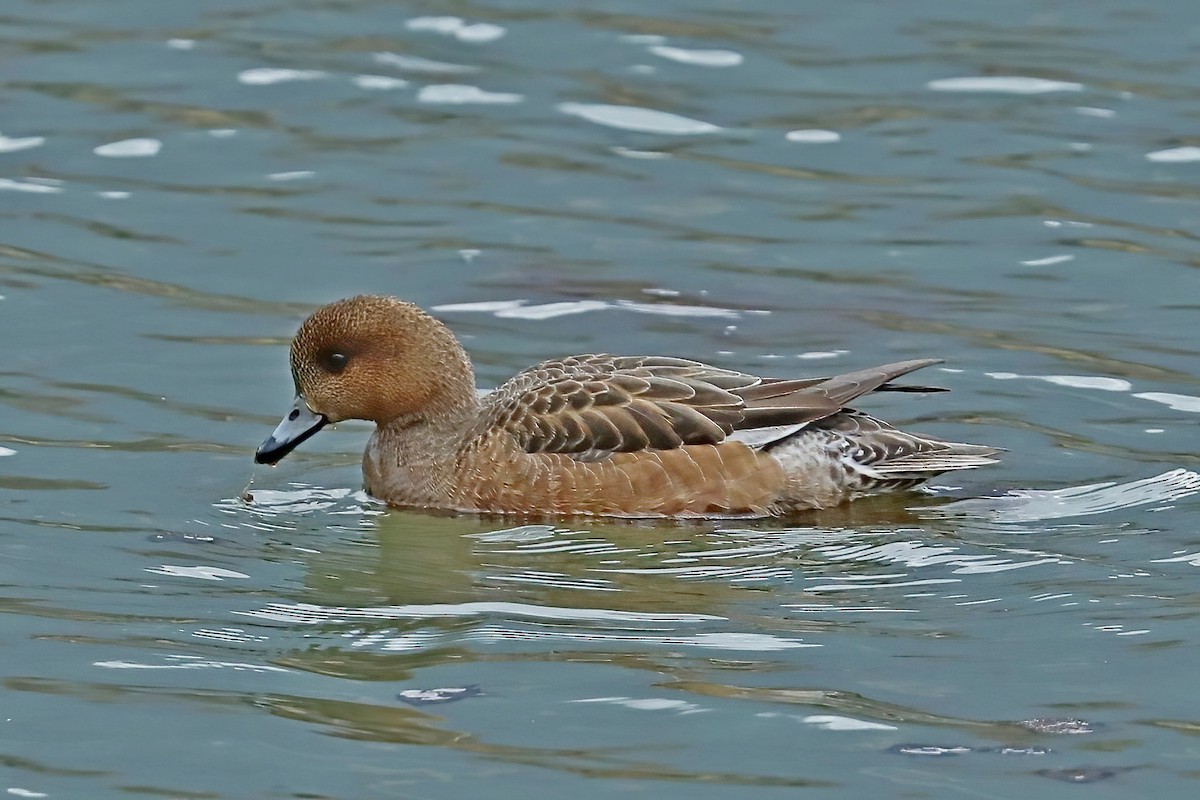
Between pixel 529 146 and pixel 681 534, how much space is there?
5767 millimetres

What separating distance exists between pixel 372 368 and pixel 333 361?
20 cm

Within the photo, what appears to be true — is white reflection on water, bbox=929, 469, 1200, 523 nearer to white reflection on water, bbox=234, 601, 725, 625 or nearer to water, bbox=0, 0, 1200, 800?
water, bbox=0, 0, 1200, 800

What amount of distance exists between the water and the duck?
19 cm

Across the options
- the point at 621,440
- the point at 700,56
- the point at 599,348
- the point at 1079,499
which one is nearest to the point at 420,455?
the point at 621,440

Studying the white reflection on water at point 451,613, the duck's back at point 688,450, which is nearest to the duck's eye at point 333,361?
the duck's back at point 688,450

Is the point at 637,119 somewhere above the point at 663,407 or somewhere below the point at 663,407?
above

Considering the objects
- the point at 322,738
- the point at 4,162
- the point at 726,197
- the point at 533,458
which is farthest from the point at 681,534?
the point at 4,162

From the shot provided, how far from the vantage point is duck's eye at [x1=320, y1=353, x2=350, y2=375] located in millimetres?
9648

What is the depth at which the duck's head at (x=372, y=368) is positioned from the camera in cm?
962

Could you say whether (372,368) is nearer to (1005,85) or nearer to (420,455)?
(420,455)

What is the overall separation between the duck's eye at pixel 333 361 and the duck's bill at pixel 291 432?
0.59 ft

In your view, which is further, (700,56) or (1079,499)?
(700,56)

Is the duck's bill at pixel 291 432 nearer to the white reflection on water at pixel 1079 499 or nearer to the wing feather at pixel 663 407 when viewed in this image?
the wing feather at pixel 663 407

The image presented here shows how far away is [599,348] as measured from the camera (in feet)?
37.1
